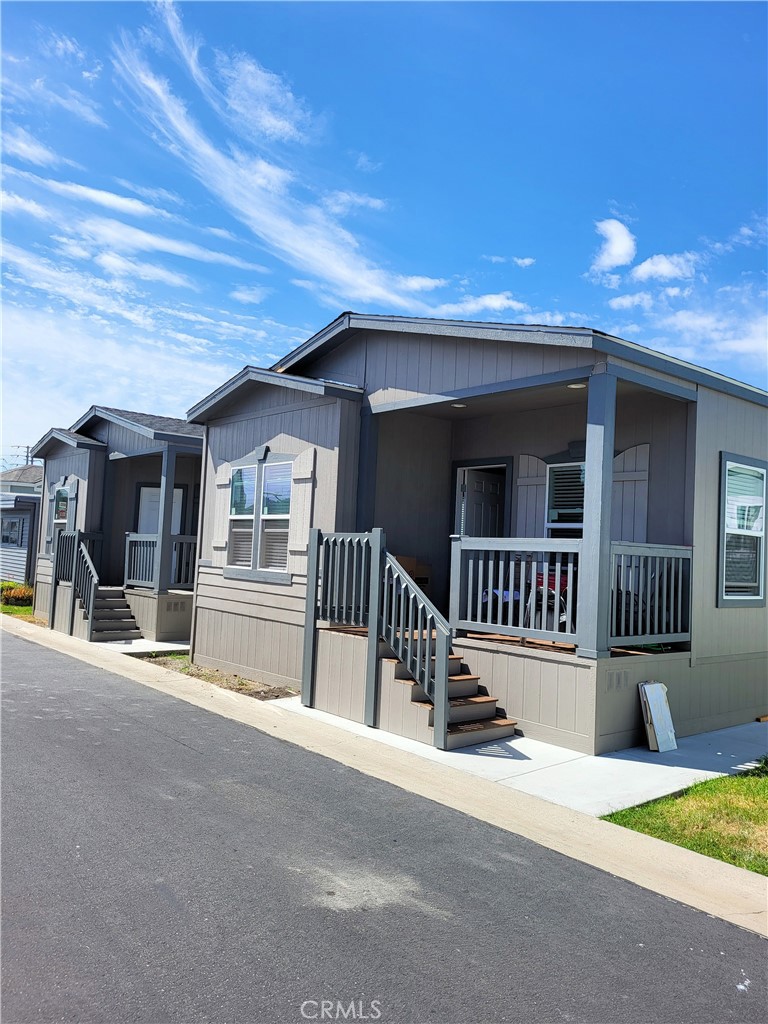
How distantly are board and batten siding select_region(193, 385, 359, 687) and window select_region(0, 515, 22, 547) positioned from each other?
15086 mm

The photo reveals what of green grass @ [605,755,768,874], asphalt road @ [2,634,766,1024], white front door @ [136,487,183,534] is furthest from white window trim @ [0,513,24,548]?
green grass @ [605,755,768,874]

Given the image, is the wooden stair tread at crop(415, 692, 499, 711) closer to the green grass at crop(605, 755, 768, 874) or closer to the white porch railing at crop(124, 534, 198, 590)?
the green grass at crop(605, 755, 768, 874)

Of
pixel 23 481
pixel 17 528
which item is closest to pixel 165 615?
pixel 17 528

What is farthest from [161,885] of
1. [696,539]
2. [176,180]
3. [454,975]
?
[176,180]

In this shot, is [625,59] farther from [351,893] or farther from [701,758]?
[351,893]

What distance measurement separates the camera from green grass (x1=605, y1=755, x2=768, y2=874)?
482 centimetres

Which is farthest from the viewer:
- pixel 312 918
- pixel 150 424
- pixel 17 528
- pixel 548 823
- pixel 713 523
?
pixel 17 528

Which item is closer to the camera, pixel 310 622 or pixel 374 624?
pixel 374 624

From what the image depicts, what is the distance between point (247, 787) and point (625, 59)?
9929 mm

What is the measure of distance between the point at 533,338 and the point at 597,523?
1933 mm

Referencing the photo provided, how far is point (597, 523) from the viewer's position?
7.06 metres

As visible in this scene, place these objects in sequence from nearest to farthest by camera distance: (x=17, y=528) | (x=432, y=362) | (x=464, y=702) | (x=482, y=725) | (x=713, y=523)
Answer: (x=482, y=725), (x=464, y=702), (x=713, y=523), (x=432, y=362), (x=17, y=528)

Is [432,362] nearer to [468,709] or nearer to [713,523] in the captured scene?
[713,523]

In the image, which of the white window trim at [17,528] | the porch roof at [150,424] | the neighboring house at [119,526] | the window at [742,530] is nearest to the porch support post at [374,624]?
the window at [742,530]
